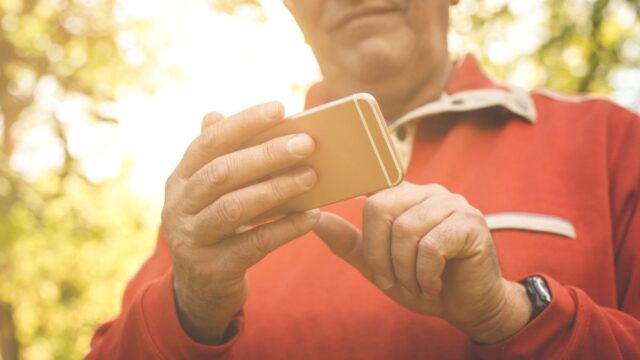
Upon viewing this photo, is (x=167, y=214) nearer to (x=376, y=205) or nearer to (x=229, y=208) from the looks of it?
(x=229, y=208)

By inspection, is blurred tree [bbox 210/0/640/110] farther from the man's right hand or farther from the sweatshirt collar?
the man's right hand

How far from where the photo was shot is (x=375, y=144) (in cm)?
122

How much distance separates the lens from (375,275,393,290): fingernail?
136cm

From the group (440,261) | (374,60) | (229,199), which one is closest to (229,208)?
(229,199)

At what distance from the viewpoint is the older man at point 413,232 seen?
1.29 metres

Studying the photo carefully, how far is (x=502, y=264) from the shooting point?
68.3 inches

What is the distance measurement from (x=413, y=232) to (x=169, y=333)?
70 cm

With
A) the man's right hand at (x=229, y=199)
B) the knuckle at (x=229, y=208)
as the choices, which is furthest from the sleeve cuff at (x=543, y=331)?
the knuckle at (x=229, y=208)

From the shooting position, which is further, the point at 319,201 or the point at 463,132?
the point at 463,132

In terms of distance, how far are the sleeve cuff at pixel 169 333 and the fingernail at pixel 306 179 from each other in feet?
1.68

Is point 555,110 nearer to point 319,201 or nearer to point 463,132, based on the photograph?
point 463,132

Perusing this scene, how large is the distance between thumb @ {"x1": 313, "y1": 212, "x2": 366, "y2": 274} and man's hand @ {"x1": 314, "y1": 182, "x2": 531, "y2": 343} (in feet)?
0.22

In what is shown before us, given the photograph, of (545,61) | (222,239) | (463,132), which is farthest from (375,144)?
(545,61)

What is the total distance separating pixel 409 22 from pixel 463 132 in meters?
0.43
